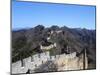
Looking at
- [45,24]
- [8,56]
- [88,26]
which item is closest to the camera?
[8,56]

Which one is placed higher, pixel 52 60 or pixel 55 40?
pixel 55 40

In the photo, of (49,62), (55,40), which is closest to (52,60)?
(49,62)

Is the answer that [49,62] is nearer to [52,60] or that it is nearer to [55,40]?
[52,60]

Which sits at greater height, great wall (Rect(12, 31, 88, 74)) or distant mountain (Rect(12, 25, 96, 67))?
distant mountain (Rect(12, 25, 96, 67))

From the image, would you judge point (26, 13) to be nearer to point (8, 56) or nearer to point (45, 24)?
point (45, 24)

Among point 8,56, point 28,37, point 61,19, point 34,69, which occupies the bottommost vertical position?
point 34,69

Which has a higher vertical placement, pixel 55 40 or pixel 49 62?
pixel 55 40

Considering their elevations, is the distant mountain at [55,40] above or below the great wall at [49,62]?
above

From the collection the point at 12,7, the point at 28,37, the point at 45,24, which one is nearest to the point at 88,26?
the point at 45,24
